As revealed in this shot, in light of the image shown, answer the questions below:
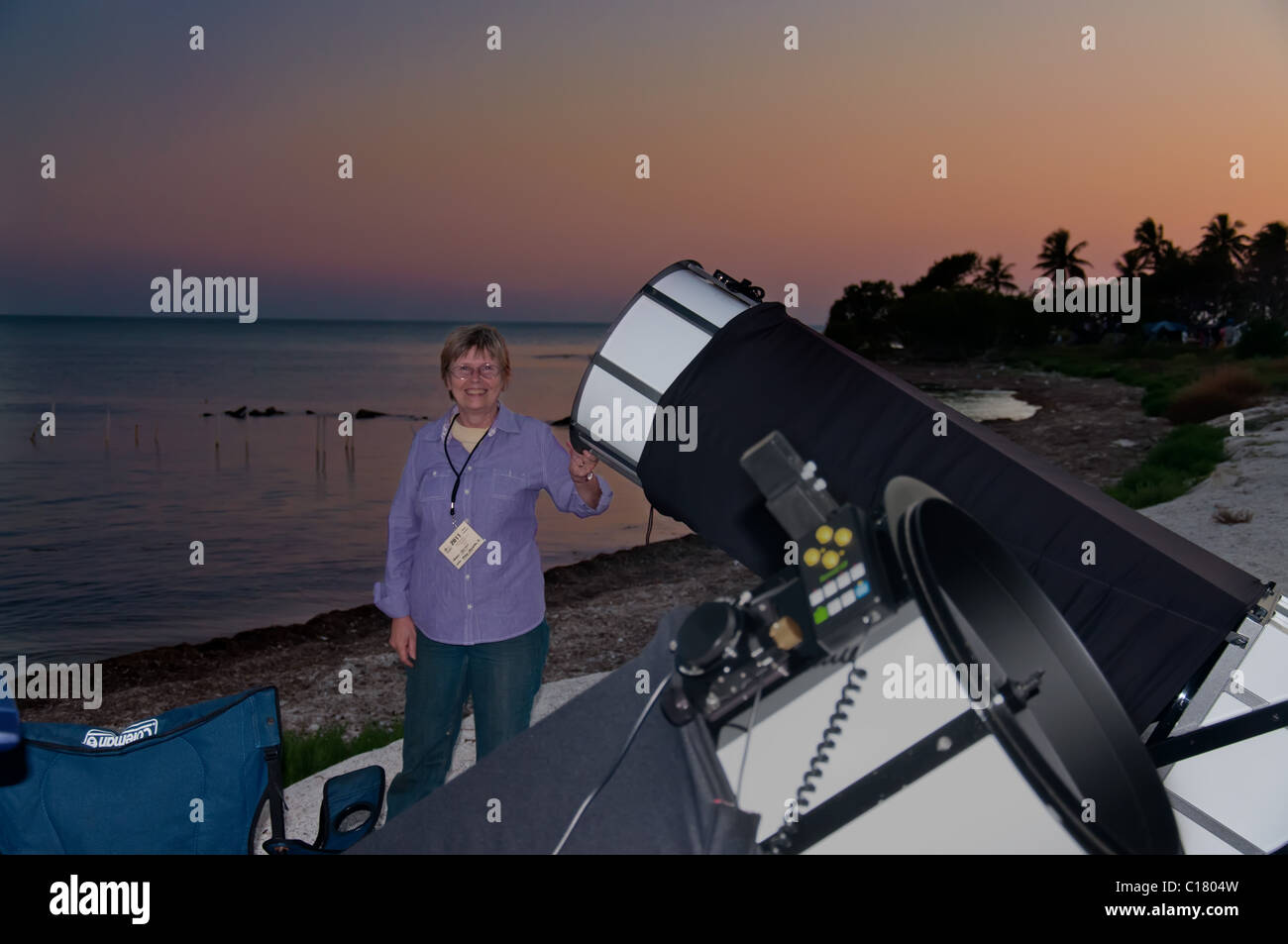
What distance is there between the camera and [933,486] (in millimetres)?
2264

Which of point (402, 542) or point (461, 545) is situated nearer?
point (461, 545)

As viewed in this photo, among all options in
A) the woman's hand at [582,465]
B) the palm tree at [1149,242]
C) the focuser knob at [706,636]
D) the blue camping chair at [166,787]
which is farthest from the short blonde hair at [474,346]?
the palm tree at [1149,242]

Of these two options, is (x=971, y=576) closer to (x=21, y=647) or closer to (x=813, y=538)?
(x=813, y=538)

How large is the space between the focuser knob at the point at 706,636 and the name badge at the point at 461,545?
2113 millimetres

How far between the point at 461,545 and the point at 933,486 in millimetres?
1669

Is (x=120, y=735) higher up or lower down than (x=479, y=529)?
lower down

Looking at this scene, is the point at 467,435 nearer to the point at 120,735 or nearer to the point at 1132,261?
the point at 120,735

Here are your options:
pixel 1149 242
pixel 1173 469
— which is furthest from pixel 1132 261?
pixel 1173 469

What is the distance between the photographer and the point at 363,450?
64.1 ft

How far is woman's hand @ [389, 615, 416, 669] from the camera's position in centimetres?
340

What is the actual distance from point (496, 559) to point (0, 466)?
18230mm

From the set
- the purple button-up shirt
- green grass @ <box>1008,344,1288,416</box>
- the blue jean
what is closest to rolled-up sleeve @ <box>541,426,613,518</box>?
the purple button-up shirt

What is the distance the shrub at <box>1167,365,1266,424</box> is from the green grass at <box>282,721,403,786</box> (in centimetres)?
2098
